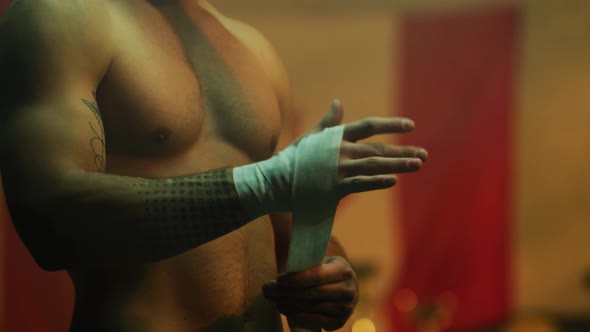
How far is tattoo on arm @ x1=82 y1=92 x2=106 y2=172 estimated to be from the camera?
2.78 ft

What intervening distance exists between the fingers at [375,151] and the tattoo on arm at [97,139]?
28cm

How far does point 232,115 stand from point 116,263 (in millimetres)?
306

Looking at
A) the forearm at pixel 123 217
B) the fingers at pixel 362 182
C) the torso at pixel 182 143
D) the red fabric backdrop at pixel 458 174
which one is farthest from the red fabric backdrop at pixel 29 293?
the red fabric backdrop at pixel 458 174

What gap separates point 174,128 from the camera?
950 millimetres

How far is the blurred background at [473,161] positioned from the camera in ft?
8.35

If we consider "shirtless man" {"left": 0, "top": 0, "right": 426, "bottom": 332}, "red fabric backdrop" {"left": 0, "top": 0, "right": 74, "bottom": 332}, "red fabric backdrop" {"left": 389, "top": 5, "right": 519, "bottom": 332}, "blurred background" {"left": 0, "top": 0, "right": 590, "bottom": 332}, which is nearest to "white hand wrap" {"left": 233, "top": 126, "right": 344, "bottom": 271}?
"shirtless man" {"left": 0, "top": 0, "right": 426, "bottom": 332}

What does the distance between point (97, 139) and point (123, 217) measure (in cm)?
11

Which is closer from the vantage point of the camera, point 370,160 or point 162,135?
point 370,160

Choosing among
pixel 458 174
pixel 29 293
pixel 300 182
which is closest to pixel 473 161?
pixel 458 174

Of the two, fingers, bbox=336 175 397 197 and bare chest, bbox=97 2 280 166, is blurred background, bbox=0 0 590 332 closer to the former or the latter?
bare chest, bbox=97 2 280 166

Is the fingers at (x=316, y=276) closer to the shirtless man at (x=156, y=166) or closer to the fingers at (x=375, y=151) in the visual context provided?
the shirtless man at (x=156, y=166)

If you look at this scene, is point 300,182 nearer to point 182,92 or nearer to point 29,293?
point 182,92

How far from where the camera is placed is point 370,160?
82cm

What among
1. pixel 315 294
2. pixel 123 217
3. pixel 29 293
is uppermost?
pixel 123 217
